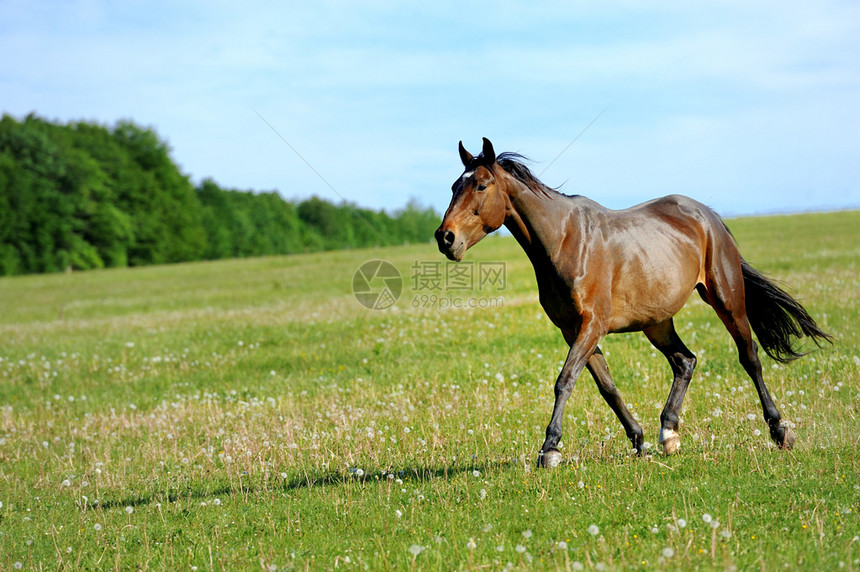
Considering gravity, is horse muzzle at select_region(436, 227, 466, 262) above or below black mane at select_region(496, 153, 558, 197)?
below

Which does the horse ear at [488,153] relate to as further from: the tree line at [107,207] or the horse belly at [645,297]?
the tree line at [107,207]

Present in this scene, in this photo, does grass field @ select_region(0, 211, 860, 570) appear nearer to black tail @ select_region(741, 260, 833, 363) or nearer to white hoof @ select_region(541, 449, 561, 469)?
white hoof @ select_region(541, 449, 561, 469)

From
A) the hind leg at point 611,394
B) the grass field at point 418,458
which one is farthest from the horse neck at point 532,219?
the grass field at point 418,458

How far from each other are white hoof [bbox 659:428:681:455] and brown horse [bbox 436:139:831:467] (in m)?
0.01

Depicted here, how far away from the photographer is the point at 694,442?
730 cm

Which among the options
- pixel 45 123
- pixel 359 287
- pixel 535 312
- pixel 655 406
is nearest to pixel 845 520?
pixel 655 406

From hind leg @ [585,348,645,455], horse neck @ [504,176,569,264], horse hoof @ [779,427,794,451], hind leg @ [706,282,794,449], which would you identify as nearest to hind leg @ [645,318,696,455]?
hind leg @ [585,348,645,455]

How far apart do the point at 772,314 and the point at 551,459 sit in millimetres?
3854

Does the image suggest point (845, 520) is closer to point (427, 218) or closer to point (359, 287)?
point (359, 287)

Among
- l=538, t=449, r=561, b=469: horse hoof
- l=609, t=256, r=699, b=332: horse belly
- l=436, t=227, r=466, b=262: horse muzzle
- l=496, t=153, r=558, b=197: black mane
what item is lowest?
l=538, t=449, r=561, b=469: horse hoof

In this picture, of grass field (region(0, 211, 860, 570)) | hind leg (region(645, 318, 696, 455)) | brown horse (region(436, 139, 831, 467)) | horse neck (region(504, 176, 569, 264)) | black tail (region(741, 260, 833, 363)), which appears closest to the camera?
grass field (region(0, 211, 860, 570))

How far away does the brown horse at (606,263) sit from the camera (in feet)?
20.9

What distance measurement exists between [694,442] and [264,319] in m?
17.0

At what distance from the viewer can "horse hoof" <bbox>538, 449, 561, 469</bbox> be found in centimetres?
629
